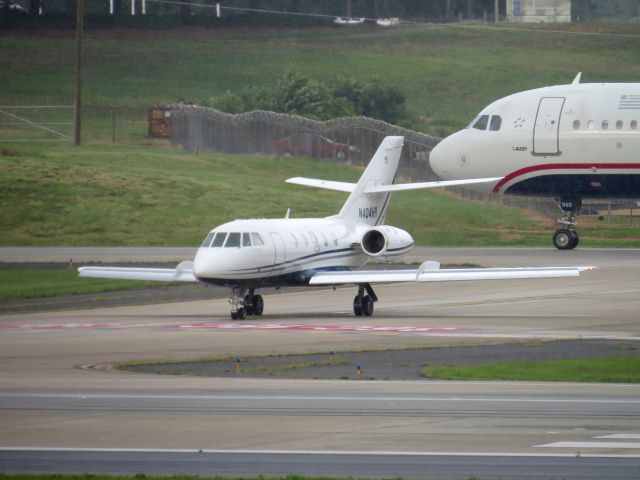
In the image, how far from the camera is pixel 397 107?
106m

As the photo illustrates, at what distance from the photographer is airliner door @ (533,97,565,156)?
55875mm

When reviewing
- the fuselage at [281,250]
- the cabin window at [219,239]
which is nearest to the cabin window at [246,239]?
the fuselage at [281,250]

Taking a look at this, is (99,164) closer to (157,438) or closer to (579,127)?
(579,127)

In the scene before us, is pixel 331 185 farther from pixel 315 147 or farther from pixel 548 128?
pixel 315 147

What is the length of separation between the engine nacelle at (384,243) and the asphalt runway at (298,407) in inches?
63.8

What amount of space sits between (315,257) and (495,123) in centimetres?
1984

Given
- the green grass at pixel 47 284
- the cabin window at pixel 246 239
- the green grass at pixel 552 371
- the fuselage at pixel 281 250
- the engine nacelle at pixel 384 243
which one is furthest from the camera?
the green grass at pixel 47 284

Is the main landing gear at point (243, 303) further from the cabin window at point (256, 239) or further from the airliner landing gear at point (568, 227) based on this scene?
the airliner landing gear at point (568, 227)

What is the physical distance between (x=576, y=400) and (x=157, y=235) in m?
41.6

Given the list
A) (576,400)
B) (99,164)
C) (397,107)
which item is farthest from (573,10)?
(576,400)

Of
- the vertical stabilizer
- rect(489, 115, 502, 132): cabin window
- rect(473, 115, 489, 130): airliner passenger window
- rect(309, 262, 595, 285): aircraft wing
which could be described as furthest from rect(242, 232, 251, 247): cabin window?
rect(473, 115, 489, 130): airliner passenger window

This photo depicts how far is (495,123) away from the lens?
57.6 metres

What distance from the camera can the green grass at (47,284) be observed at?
4482 centimetres

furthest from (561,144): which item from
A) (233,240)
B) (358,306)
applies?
(233,240)
